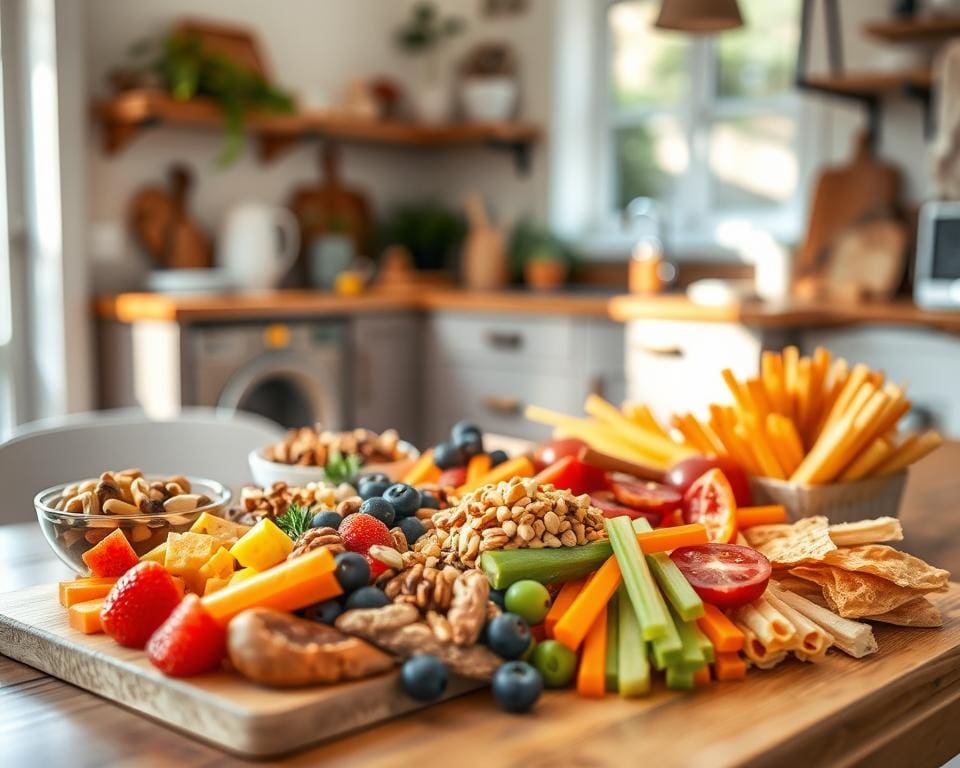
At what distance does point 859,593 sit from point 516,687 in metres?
0.36

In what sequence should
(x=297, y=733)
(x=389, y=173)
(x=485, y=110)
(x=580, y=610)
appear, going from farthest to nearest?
(x=389, y=173), (x=485, y=110), (x=580, y=610), (x=297, y=733)

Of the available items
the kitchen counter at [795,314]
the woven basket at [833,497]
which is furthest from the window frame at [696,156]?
the woven basket at [833,497]

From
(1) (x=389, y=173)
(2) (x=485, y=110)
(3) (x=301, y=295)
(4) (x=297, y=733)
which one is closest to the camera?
(4) (x=297, y=733)

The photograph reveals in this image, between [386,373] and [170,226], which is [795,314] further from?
[170,226]

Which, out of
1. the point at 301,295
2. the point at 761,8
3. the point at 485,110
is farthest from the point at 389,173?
the point at 761,8

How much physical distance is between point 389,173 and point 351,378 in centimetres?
149

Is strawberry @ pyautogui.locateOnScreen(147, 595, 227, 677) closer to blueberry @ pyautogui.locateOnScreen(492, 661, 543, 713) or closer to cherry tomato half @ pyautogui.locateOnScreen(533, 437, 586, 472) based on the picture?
blueberry @ pyautogui.locateOnScreen(492, 661, 543, 713)

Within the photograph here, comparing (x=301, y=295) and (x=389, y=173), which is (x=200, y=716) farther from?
(x=389, y=173)

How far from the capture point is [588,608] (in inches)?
34.9

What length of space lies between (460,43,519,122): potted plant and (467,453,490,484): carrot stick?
3.92m

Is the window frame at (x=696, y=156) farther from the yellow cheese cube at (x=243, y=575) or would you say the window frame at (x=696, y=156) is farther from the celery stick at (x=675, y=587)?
the yellow cheese cube at (x=243, y=575)

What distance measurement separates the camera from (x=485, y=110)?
5.09 meters

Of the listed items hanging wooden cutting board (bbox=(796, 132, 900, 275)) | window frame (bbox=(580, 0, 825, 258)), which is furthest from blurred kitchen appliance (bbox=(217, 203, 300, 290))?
hanging wooden cutting board (bbox=(796, 132, 900, 275))

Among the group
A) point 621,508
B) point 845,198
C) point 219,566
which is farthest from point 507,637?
point 845,198
